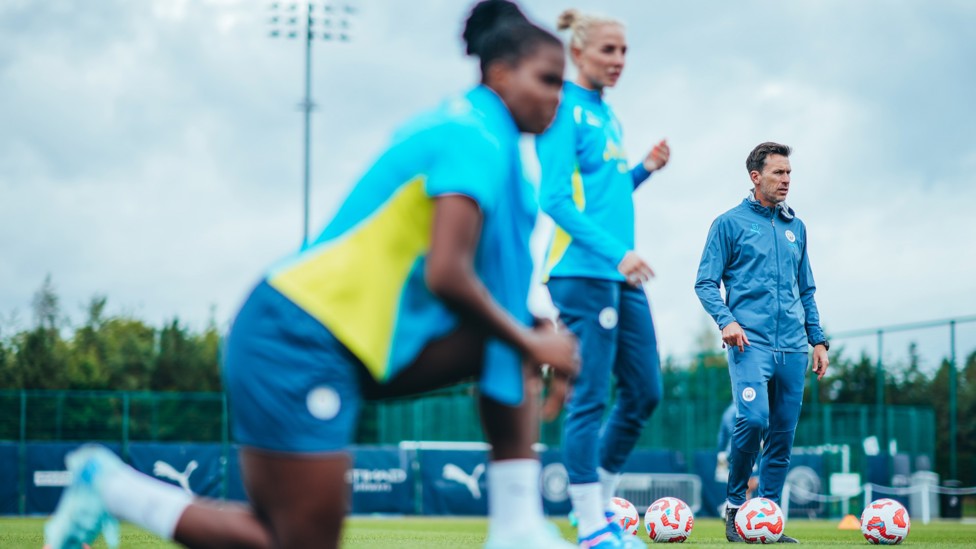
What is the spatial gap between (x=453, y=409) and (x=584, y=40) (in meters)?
26.7

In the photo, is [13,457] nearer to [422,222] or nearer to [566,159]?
[566,159]

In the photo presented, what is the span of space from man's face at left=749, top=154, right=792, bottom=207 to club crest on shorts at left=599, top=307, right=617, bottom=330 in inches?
122

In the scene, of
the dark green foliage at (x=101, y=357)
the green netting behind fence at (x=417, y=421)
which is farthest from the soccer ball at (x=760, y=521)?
the dark green foliage at (x=101, y=357)

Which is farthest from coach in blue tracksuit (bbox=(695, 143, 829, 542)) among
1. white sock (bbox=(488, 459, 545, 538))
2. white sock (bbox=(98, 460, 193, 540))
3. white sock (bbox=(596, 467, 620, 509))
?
white sock (bbox=(98, 460, 193, 540))

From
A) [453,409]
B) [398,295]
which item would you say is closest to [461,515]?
[453,409]

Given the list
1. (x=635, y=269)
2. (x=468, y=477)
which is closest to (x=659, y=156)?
(x=635, y=269)

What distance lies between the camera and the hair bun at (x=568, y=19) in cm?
555

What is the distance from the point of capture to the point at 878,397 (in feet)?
85.6

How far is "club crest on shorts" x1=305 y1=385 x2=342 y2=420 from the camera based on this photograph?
3.05 meters

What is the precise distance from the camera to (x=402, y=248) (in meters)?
3.20

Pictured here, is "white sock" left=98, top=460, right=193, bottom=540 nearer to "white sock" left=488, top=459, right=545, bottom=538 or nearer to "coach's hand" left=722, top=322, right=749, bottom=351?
"white sock" left=488, top=459, right=545, bottom=538

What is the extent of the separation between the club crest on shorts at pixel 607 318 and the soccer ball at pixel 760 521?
2.44 meters

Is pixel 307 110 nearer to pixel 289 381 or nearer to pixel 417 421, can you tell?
pixel 417 421

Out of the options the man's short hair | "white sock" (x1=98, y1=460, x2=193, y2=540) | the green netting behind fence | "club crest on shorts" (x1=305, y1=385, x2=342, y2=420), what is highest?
the man's short hair
